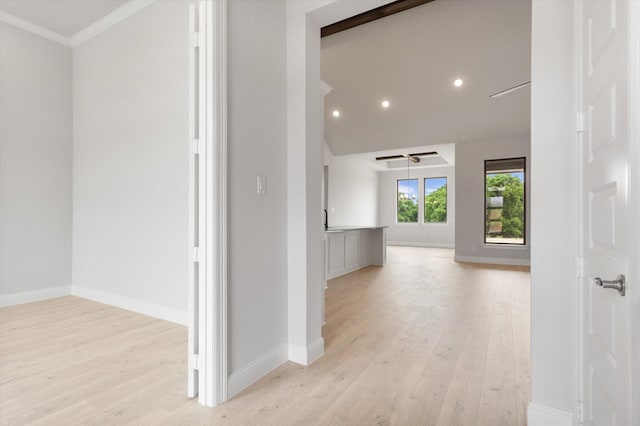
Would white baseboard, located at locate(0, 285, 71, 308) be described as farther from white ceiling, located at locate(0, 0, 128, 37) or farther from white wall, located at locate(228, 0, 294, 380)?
white wall, located at locate(228, 0, 294, 380)

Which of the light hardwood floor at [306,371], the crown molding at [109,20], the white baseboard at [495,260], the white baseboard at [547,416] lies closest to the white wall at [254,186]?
the light hardwood floor at [306,371]

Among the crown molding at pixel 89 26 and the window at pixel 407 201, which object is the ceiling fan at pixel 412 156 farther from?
the crown molding at pixel 89 26

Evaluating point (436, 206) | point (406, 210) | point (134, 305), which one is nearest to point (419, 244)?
point (406, 210)

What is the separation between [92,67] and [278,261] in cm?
378

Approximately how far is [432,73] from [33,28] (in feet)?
19.2

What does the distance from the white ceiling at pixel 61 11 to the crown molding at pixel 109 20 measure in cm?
4

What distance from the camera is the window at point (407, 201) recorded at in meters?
12.4

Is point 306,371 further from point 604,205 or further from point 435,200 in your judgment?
point 435,200

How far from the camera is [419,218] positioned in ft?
40.0

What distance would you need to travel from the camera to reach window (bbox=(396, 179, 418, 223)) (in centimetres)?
1237

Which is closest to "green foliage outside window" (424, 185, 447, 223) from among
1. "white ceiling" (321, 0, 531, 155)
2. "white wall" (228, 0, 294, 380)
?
"white ceiling" (321, 0, 531, 155)

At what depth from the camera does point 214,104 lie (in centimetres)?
196

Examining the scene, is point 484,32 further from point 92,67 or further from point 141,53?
point 92,67

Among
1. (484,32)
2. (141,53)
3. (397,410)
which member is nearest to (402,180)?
(484,32)
